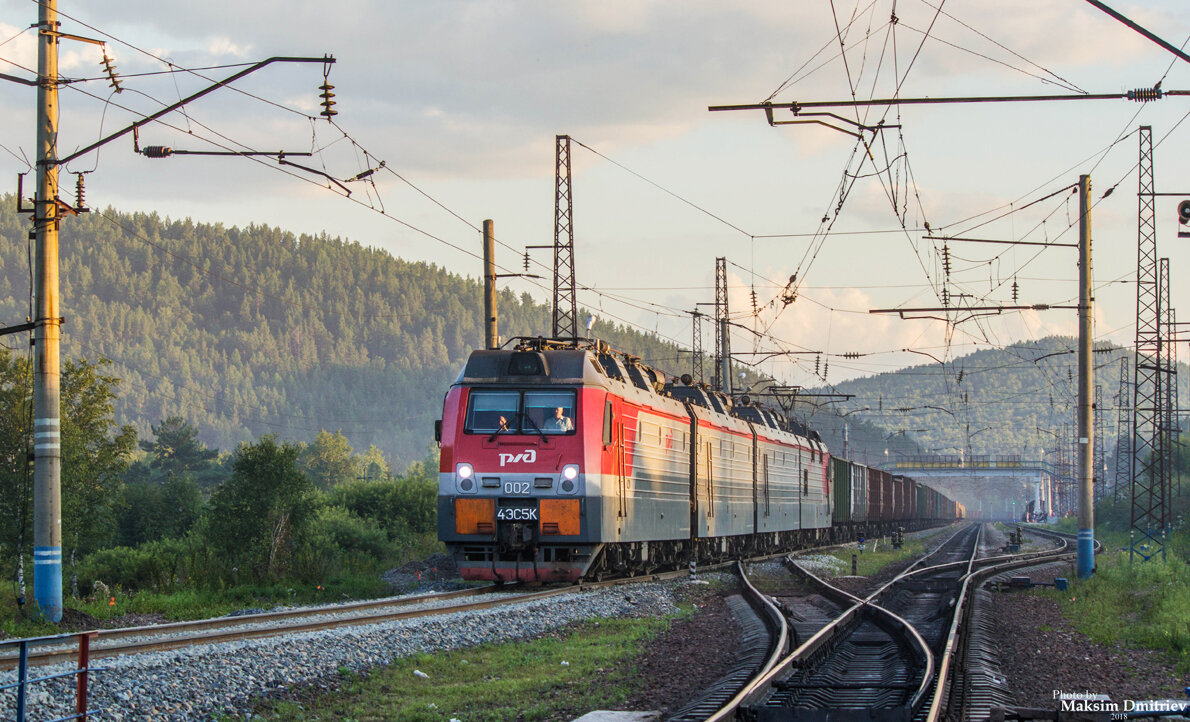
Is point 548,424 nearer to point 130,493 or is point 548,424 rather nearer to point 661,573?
point 661,573

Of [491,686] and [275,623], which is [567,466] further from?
[491,686]

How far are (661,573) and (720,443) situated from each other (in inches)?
178

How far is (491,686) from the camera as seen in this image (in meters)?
12.0

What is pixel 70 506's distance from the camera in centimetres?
2612

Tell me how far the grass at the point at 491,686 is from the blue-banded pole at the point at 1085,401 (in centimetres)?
1490

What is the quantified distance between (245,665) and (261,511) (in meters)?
14.1

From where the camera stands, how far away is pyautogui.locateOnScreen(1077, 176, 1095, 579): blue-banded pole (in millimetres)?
26547

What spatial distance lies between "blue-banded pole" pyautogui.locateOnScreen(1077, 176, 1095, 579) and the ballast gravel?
1408 cm

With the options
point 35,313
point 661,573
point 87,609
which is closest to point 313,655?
point 87,609

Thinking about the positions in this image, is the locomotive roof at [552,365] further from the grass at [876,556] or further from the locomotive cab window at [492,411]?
the grass at [876,556]

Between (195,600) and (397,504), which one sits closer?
(195,600)

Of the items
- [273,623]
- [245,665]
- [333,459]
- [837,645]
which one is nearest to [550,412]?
[273,623]

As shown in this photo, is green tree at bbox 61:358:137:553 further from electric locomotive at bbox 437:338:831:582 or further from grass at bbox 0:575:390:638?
electric locomotive at bbox 437:338:831:582

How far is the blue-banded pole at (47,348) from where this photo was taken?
16.8m
